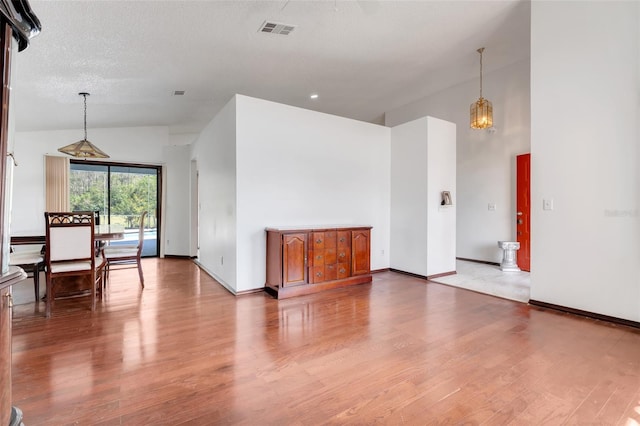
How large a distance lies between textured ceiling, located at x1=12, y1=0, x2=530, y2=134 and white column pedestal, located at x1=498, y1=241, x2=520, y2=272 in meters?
2.92

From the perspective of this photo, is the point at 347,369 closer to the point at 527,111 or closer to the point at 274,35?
the point at 274,35

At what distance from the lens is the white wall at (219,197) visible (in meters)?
4.09

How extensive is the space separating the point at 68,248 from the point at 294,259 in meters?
2.45

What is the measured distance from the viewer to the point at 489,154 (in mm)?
5883

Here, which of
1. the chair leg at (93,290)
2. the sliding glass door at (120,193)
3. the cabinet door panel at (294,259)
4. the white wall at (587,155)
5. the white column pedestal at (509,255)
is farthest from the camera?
the sliding glass door at (120,193)

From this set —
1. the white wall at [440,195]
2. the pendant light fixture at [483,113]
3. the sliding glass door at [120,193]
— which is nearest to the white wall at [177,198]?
the sliding glass door at [120,193]

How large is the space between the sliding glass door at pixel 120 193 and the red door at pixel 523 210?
7.39 metres

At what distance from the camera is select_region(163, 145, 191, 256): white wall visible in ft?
23.0

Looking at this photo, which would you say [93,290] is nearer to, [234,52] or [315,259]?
[315,259]

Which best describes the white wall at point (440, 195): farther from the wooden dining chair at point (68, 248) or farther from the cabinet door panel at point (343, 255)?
the wooden dining chair at point (68, 248)

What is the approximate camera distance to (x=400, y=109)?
7473 millimetres

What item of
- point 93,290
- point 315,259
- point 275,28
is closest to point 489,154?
point 315,259

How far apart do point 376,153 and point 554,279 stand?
3062 millimetres

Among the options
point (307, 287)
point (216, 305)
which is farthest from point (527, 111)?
point (216, 305)
